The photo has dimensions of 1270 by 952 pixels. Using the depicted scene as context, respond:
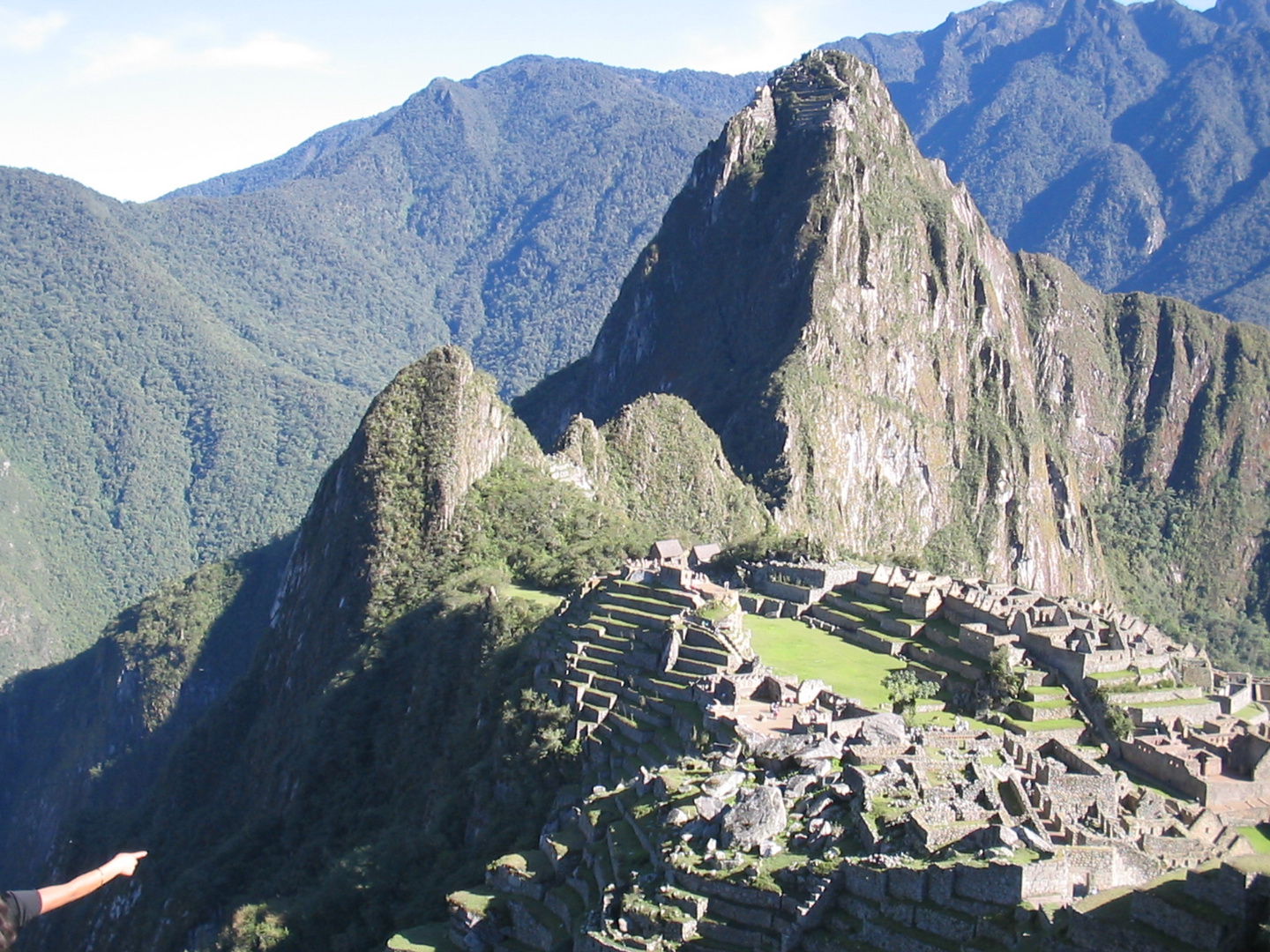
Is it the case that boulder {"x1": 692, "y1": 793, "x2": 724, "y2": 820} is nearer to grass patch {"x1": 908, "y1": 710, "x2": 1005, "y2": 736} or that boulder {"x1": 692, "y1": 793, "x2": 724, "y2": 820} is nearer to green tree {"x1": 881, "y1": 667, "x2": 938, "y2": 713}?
grass patch {"x1": 908, "y1": 710, "x2": 1005, "y2": 736}

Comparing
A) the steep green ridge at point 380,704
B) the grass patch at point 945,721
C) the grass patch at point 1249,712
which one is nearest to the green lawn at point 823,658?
the grass patch at point 945,721

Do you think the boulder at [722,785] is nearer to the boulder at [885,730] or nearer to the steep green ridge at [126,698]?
the boulder at [885,730]

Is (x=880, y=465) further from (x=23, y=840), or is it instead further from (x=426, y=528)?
(x=23, y=840)

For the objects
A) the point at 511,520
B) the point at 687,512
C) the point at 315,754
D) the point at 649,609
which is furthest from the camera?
the point at 687,512

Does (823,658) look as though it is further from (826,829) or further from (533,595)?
(826,829)

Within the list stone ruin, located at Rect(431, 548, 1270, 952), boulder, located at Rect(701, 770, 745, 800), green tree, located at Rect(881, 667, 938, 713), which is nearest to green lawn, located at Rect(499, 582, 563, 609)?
stone ruin, located at Rect(431, 548, 1270, 952)

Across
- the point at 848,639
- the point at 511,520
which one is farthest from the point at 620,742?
the point at 511,520

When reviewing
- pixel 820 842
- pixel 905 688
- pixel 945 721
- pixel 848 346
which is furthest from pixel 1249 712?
pixel 848 346
